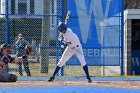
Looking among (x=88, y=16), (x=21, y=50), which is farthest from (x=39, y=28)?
(x=88, y=16)

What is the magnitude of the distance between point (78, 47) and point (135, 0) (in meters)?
22.5

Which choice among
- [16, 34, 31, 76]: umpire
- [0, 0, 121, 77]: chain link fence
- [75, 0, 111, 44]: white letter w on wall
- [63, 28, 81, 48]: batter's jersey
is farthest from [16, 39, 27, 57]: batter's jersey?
[63, 28, 81, 48]: batter's jersey

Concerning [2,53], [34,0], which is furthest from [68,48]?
[34,0]

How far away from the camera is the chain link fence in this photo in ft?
61.6

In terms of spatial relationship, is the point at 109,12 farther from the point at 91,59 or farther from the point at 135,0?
the point at 135,0

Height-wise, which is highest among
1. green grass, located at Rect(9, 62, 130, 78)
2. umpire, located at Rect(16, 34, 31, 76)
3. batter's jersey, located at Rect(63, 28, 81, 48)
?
batter's jersey, located at Rect(63, 28, 81, 48)

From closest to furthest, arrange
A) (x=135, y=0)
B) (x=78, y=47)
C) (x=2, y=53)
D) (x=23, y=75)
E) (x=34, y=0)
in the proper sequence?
(x=2, y=53)
(x=78, y=47)
(x=23, y=75)
(x=34, y=0)
(x=135, y=0)

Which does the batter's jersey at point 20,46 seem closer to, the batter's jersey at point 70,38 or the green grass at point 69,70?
the green grass at point 69,70

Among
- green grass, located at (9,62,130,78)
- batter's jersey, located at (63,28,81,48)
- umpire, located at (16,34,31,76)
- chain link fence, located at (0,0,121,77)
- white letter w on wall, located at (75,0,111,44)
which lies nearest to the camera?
batter's jersey, located at (63,28,81,48)

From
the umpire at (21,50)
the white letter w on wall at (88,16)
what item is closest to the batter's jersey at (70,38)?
the umpire at (21,50)

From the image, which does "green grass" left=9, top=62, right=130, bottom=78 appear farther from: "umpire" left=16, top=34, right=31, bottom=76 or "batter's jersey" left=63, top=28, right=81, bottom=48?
"batter's jersey" left=63, top=28, right=81, bottom=48

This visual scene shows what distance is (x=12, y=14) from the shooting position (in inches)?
738

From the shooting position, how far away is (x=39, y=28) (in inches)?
770

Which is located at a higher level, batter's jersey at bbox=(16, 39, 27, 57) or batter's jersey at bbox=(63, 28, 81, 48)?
batter's jersey at bbox=(63, 28, 81, 48)
